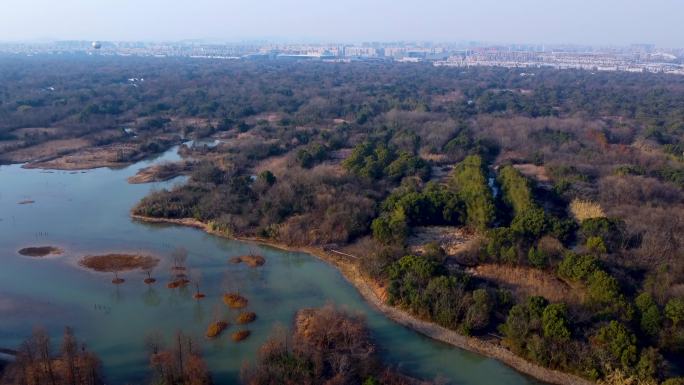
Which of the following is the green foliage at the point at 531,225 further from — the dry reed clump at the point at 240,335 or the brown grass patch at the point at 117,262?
the brown grass patch at the point at 117,262

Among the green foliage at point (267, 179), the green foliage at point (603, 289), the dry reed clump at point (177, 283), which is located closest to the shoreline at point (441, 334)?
the green foliage at point (603, 289)

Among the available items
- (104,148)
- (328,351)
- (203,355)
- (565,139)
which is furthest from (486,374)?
(104,148)

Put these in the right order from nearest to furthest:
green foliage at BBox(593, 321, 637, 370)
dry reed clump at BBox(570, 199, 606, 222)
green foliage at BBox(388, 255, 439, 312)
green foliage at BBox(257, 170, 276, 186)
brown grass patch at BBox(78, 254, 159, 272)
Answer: green foliage at BBox(593, 321, 637, 370) → green foliage at BBox(388, 255, 439, 312) → brown grass patch at BBox(78, 254, 159, 272) → dry reed clump at BBox(570, 199, 606, 222) → green foliage at BBox(257, 170, 276, 186)

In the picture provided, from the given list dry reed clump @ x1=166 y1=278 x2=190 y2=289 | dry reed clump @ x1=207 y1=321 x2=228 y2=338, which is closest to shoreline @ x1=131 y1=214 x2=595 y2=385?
dry reed clump @ x1=207 y1=321 x2=228 y2=338

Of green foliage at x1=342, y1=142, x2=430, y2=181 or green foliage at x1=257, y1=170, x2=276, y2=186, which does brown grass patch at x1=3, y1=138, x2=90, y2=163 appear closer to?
green foliage at x1=257, y1=170, x2=276, y2=186

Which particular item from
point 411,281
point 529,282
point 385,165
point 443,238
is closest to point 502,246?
point 529,282

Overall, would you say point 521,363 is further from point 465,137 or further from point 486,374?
point 465,137
